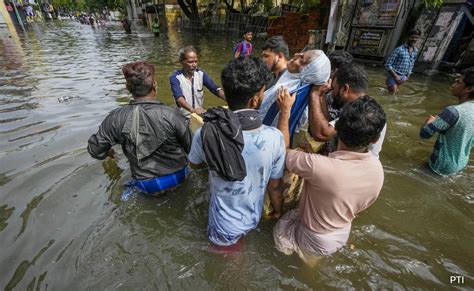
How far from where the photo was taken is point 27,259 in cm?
249

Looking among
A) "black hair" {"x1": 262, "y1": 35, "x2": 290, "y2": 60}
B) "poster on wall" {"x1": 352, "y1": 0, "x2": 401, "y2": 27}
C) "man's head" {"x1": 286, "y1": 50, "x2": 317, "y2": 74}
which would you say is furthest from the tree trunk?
"man's head" {"x1": 286, "y1": 50, "x2": 317, "y2": 74}

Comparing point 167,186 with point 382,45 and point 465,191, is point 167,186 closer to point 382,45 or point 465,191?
point 465,191

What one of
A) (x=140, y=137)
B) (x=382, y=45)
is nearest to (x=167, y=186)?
(x=140, y=137)

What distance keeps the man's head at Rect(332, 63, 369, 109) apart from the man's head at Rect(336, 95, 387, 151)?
27.2 inches

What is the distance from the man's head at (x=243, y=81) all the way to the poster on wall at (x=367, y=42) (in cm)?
1126

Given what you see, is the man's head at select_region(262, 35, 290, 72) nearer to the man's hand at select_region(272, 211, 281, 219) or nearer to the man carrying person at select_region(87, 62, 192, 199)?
the man carrying person at select_region(87, 62, 192, 199)

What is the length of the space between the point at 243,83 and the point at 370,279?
2.11 m

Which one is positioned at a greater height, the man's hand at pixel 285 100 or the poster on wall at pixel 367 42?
the man's hand at pixel 285 100

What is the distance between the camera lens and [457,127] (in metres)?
3.13

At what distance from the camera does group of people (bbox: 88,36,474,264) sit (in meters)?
1.70

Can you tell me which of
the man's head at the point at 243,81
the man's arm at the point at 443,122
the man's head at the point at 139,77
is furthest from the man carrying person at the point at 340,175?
the man's arm at the point at 443,122

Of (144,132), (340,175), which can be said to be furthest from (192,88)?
(340,175)

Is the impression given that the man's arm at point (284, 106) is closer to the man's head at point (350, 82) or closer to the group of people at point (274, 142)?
the group of people at point (274, 142)

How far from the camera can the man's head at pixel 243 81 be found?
166cm
